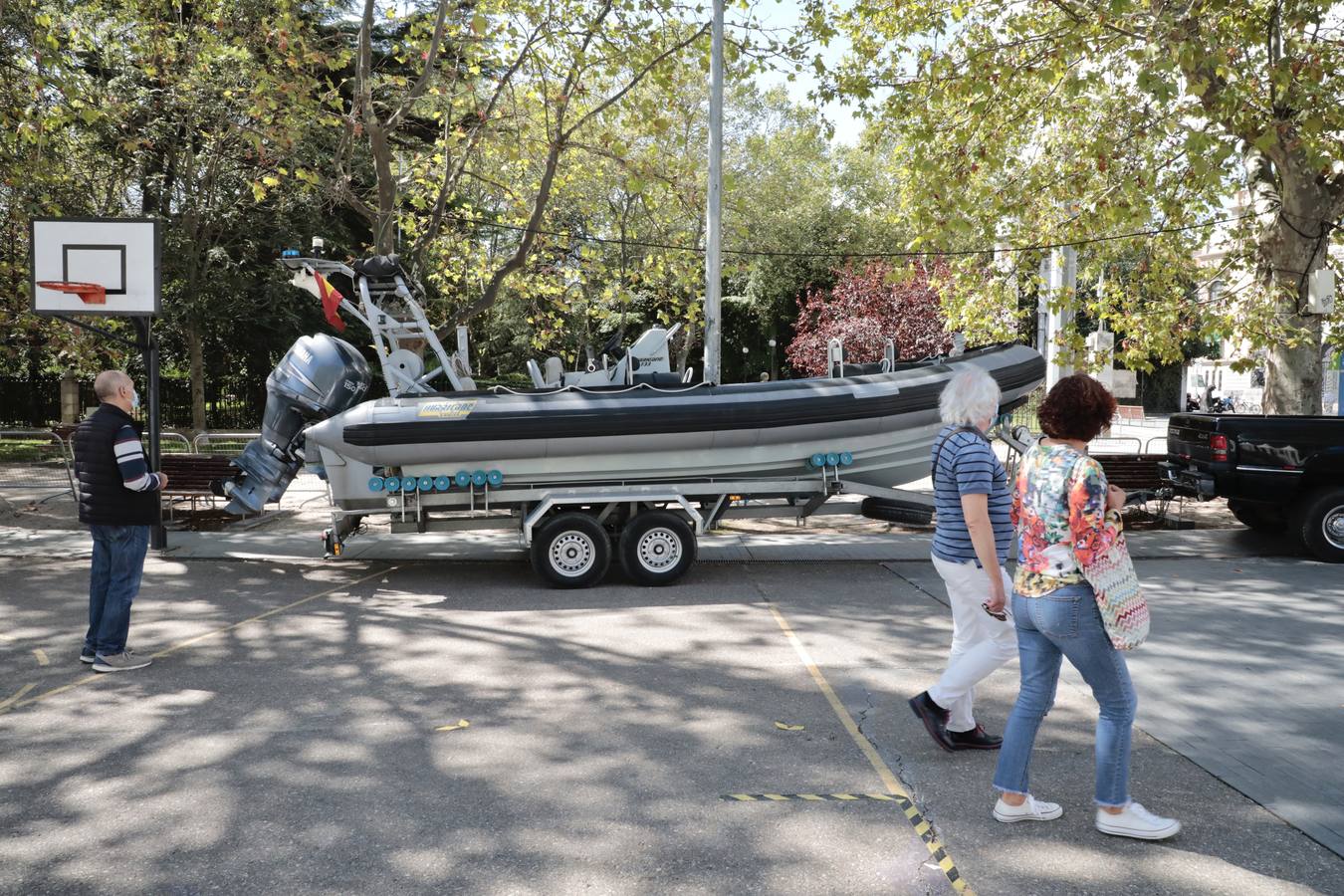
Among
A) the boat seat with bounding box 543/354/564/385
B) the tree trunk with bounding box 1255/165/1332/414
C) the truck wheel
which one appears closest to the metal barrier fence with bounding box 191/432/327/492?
the boat seat with bounding box 543/354/564/385

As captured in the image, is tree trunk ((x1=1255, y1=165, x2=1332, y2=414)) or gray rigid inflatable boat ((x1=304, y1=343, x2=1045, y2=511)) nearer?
gray rigid inflatable boat ((x1=304, y1=343, x2=1045, y2=511))

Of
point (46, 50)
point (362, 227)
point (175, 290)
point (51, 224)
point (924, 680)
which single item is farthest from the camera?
point (362, 227)

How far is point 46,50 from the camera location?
11227mm

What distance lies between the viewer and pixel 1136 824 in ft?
12.1

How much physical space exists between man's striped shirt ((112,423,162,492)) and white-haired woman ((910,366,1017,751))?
14.9 feet

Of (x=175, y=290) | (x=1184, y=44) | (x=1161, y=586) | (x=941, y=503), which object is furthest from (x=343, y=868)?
(x=175, y=290)

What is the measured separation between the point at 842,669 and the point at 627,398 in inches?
134

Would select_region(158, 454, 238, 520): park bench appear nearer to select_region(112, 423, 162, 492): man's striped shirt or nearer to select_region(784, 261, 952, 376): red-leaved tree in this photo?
select_region(112, 423, 162, 492): man's striped shirt

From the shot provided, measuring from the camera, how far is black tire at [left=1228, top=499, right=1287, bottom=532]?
34.3ft

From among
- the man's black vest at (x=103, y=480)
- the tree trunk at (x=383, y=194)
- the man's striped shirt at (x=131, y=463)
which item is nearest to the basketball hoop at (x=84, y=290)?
the tree trunk at (x=383, y=194)

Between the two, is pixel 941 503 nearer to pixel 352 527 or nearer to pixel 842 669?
pixel 842 669

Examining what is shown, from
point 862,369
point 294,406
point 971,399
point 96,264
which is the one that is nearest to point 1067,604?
point 971,399

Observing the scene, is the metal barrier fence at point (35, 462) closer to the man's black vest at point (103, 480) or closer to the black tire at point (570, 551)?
the black tire at point (570, 551)

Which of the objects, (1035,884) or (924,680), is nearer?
(1035,884)
